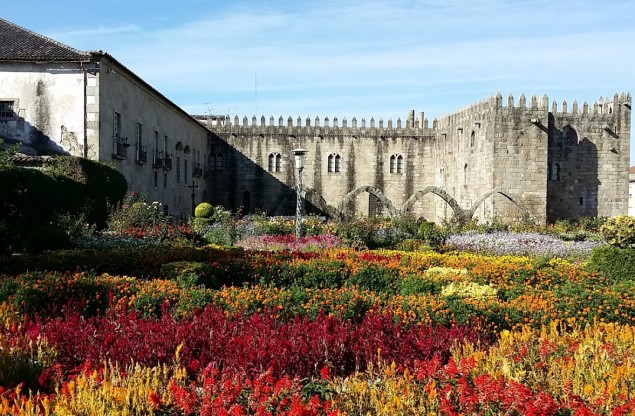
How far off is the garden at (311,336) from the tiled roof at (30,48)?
945 centimetres

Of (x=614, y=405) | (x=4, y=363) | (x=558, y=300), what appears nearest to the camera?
(x=614, y=405)

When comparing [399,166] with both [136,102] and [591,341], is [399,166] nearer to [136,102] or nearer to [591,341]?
[136,102]

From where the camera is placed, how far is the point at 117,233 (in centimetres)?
1728

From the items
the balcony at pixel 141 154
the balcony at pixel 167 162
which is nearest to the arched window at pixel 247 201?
the balcony at pixel 167 162

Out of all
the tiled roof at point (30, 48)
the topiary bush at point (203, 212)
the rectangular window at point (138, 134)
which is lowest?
the topiary bush at point (203, 212)

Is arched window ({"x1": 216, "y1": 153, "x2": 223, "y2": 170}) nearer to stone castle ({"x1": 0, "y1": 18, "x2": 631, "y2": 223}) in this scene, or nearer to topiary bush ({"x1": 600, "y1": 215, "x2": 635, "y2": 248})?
stone castle ({"x1": 0, "y1": 18, "x2": 631, "y2": 223})

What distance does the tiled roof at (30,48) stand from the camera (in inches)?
826

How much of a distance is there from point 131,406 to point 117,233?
13.7 meters

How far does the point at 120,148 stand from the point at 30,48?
424cm

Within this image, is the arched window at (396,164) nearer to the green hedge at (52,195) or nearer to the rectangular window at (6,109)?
the green hedge at (52,195)

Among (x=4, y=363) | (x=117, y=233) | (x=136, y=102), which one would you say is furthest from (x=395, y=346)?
(x=136, y=102)

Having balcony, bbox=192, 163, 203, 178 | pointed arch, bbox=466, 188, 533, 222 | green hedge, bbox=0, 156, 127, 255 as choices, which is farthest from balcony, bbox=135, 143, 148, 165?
pointed arch, bbox=466, 188, 533, 222

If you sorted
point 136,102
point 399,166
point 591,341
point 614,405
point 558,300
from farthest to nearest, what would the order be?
point 399,166, point 136,102, point 558,300, point 591,341, point 614,405

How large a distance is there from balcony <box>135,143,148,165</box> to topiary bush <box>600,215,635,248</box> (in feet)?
55.1
